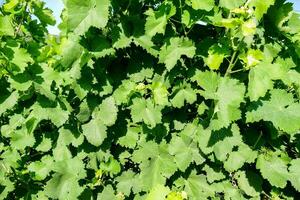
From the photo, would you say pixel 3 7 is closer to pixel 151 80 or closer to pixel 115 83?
pixel 115 83

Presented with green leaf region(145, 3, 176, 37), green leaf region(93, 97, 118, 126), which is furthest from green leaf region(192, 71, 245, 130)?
green leaf region(93, 97, 118, 126)

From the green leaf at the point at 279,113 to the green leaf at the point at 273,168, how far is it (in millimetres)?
322

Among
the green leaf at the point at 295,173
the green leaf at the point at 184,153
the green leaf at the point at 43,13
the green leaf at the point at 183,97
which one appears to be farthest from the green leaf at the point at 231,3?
the green leaf at the point at 43,13

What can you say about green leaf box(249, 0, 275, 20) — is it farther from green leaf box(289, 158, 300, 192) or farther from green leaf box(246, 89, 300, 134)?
green leaf box(289, 158, 300, 192)

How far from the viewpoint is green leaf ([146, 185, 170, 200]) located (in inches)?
102

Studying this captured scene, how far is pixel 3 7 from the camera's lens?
3.08 metres

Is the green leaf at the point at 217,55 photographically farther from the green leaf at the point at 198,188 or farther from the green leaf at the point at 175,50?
the green leaf at the point at 198,188

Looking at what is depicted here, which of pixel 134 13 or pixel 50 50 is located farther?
pixel 50 50

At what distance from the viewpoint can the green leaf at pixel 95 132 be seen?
2756 millimetres

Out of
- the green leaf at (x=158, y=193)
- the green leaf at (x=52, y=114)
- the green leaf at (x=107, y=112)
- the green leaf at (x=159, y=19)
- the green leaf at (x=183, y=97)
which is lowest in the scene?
the green leaf at (x=158, y=193)

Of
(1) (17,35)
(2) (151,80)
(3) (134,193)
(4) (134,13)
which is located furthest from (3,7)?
(3) (134,193)

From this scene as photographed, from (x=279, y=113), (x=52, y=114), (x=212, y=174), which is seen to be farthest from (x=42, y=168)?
(x=279, y=113)

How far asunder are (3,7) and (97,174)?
1.66m

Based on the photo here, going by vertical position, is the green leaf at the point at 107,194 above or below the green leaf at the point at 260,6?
below
